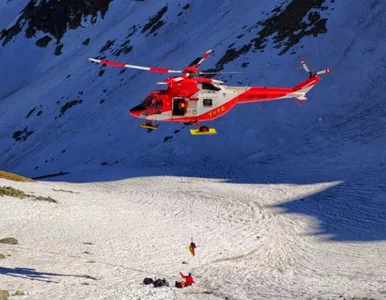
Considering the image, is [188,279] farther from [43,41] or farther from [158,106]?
[43,41]

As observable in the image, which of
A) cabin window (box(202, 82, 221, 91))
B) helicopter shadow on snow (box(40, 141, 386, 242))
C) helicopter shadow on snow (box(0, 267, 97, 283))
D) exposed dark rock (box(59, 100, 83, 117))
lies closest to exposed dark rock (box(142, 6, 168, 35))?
exposed dark rock (box(59, 100, 83, 117))

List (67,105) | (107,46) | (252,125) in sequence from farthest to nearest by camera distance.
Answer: (107,46) < (67,105) < (252,125)

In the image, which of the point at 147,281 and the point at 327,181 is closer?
the point at 147,281

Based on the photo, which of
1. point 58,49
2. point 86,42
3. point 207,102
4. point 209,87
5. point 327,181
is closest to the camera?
point 207,102

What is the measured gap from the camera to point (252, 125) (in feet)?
165

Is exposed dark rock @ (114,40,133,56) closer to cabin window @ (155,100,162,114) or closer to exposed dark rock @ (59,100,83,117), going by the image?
exposed dark rock @ (59,100,83,117)

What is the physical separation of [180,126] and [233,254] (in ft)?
90.9

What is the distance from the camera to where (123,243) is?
2820cm

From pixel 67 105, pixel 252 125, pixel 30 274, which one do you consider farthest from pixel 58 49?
pixel 30 274

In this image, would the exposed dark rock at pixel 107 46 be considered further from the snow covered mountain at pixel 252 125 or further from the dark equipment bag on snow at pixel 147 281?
the dark equipment bag on snow at pixel 147 281

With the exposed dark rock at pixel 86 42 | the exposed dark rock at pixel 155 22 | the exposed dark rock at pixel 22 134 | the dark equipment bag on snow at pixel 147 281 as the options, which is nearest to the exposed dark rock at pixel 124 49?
the exposed dark rock at pixel 155 22

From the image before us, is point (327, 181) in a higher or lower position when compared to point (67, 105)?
lower

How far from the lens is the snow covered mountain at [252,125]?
108 ft

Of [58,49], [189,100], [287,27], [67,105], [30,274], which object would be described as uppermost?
[189,100]
